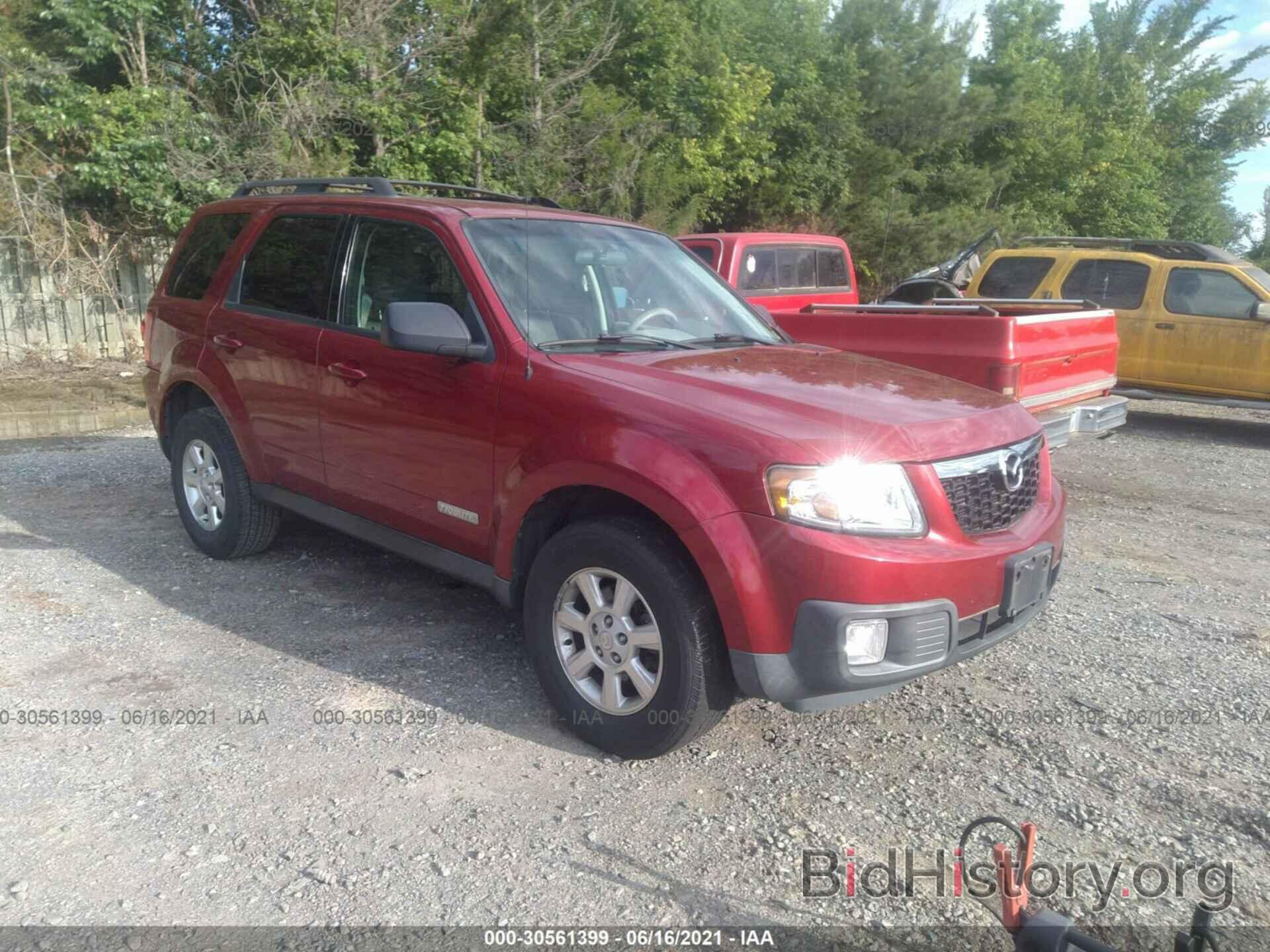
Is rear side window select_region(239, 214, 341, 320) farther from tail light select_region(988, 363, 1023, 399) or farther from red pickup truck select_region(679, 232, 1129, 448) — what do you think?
tail light select_region(988, 363, 1023, 399)

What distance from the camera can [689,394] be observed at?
3.53 meters

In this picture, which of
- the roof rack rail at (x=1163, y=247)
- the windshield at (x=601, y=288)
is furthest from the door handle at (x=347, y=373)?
the roof rack rail at (x=1163, y=247)

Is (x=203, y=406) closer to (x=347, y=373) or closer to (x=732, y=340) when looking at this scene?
(x=347, y=373)

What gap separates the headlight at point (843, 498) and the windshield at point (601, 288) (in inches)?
48.0

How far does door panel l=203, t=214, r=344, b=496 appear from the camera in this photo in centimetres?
484

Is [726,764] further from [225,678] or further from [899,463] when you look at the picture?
[225,678]

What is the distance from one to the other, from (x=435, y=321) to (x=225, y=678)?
67.3 inches

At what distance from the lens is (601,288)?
4426 millimetres

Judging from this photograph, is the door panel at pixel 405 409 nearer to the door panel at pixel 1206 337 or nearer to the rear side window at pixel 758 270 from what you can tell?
the rear side window at pixel 758 270

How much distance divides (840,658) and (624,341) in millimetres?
1633

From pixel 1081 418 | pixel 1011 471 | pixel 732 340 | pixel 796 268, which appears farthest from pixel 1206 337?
pixel 1011 471

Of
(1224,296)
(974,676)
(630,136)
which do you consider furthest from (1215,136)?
(974,676)

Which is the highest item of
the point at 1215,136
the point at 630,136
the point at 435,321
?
the point at 1215,136

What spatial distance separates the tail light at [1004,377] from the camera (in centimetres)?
619
